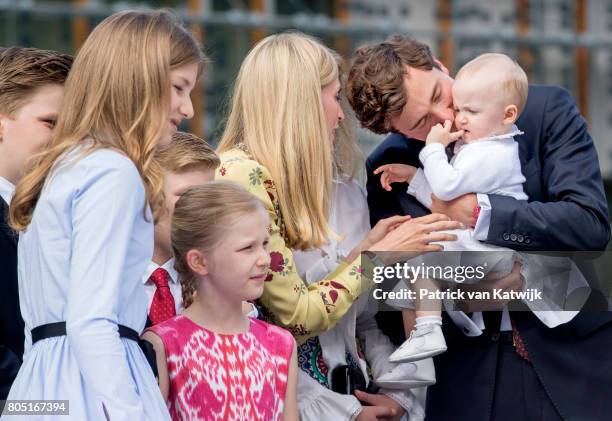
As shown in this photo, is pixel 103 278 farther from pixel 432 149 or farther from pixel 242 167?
pixel 432 149

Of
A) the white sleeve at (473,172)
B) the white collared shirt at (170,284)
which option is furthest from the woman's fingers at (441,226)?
the white collared shirt at (170,284)

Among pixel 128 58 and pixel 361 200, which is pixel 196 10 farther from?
pixel 128 58

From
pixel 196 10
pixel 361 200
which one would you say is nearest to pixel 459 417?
pixel 361 200

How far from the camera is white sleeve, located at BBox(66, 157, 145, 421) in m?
2.31

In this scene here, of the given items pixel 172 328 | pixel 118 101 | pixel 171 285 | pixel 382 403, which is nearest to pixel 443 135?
pixel 382 403

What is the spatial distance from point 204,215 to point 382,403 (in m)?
0.85

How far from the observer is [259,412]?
281cm

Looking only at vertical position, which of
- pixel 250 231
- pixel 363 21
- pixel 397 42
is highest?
pixel 397 42

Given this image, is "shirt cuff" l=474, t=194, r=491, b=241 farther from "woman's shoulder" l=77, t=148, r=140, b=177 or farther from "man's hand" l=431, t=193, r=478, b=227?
"woman's shoulder" l=77, t=148, r=140, b=177

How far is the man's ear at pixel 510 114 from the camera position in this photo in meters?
3.32

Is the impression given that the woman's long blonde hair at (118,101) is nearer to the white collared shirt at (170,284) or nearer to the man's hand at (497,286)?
the white collared shirt at (170,284)

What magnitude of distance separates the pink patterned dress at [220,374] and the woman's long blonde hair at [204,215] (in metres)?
0.16

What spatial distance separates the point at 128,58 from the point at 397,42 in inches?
45.1

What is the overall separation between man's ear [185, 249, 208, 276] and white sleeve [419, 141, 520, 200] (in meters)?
0.77
